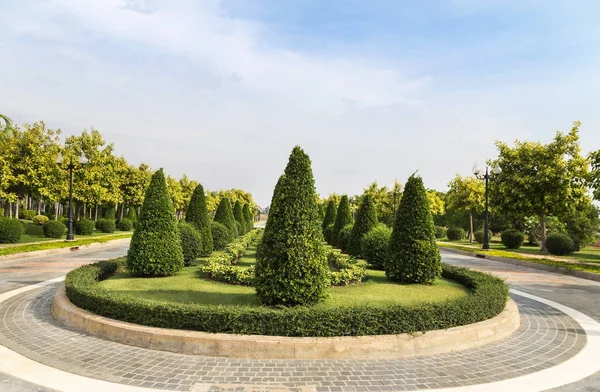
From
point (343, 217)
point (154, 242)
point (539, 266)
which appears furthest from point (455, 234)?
point (154, 242)

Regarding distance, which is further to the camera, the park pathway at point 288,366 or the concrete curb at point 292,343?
the concrete curb at point 292,343

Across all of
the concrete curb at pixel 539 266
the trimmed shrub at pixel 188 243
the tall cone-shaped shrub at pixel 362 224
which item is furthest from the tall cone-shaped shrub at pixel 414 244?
the concrete curb at pixel 539 266

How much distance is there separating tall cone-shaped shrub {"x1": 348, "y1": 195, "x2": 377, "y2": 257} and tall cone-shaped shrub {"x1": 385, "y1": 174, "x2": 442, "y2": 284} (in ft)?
18.2

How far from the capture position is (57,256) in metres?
18.6

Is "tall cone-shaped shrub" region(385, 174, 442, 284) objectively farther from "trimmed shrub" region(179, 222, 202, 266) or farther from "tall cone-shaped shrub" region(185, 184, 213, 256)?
"tall cone-shaped shrub" region(185, 184, 213, 256)

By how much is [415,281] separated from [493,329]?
3.15 m

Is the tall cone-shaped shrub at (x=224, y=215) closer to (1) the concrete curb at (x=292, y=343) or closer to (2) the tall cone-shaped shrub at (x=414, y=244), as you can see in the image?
(2) the tall cone-shaped shrub at (x=414, y=244)

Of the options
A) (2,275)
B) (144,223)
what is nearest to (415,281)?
(144,223)

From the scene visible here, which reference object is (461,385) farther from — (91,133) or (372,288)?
(91,133)

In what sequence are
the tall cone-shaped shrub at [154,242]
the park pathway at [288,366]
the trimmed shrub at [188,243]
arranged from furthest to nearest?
the trimmed shrub at [188,243]
the tall cone-shaped shrub at [154,242]
the park pathway at [288,366]

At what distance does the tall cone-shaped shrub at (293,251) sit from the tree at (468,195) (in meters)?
33.3

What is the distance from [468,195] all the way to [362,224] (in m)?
25.1

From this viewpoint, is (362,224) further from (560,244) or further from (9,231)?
A: (9,231)

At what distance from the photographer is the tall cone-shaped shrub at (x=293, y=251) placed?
6555 millimetres
